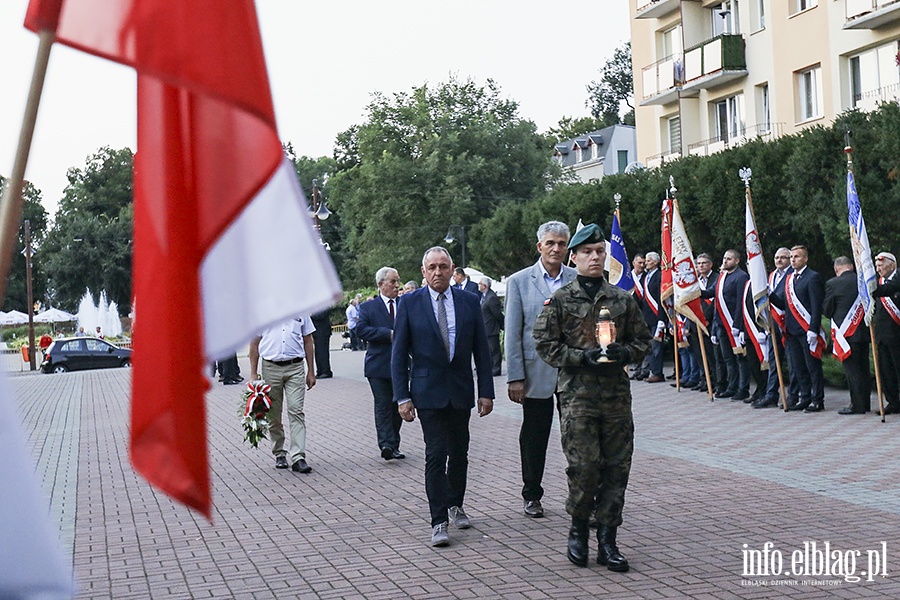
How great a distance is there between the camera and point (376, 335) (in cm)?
1272

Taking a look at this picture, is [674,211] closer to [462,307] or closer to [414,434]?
[414,434]

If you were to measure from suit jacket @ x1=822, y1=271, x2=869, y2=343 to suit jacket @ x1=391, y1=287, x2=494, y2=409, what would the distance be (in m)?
7.70

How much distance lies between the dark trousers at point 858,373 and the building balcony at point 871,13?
15.0m

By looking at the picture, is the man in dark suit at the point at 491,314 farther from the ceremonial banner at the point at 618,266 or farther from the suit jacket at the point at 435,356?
the suit jacket at the point at 435,356

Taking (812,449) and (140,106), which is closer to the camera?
(140,106)

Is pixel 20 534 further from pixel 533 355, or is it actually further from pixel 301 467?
pixel 301 467

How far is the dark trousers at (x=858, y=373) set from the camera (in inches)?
589

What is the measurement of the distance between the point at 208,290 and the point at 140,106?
1.46ft

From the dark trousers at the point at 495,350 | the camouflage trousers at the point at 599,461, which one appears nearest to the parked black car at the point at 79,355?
the dark trousers at the point at 495,350

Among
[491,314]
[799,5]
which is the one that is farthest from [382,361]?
[799,5]

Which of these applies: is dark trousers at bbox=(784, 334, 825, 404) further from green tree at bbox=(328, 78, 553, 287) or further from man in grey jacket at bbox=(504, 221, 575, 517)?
green tree at bbox=(328, 78, 553, 287)

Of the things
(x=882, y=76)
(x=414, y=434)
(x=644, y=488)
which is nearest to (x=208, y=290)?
(x=644, y=488)

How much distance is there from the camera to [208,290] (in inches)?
108

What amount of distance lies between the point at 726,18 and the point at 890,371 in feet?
80.6
